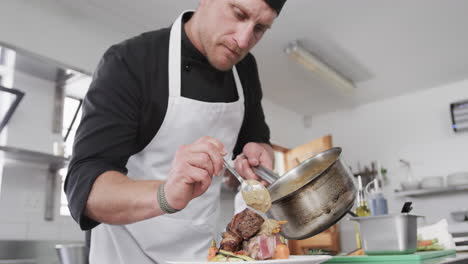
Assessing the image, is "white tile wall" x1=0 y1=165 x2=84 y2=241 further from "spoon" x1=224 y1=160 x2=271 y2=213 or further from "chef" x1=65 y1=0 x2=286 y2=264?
"spoon" x1=224 y1=160 x2=271 y2=213

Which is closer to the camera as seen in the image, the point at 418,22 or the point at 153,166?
the point at 153,166

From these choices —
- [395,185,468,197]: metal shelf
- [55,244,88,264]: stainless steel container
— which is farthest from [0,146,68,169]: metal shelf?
[395,185,468,197]: metal shelf

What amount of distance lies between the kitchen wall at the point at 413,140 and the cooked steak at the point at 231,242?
4.52m

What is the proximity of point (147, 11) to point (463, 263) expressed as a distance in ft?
Answer: 9.30

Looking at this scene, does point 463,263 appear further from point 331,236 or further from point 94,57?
point 331,236

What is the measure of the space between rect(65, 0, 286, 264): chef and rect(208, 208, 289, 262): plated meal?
0.12m

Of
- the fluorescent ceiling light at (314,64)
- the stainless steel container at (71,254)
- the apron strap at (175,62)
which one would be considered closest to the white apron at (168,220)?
the apron strap at (175,62)

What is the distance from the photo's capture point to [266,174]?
118cm

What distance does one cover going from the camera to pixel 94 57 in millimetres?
3219

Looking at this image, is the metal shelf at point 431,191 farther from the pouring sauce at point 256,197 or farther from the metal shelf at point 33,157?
the pouring sauce at point 256,197

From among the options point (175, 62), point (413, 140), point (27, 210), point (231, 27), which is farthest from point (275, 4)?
point (413, 140)

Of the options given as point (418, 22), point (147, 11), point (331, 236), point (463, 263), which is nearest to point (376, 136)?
point (331, 236)

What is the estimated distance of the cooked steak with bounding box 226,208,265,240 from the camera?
91 centimetres

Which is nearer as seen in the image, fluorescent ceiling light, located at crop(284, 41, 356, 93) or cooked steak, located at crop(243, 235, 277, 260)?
cooked steak, located at crop(243, 235, 277, 260)
